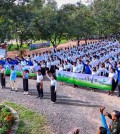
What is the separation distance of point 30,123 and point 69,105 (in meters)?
2.63

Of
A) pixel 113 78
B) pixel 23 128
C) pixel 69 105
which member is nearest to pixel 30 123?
pixel 23 128

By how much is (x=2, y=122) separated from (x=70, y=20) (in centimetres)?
2356

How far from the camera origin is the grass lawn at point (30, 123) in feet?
33.0

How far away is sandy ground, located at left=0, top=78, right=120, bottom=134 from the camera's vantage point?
1062cm

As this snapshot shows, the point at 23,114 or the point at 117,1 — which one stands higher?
the point at 117,1

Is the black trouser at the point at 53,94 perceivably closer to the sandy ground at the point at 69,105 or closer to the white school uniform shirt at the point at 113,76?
the sandy ground at the point at 69,105

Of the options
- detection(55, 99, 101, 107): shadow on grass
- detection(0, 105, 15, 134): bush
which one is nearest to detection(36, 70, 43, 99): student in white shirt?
detection(55, 99, 101, 107): shadow on grass

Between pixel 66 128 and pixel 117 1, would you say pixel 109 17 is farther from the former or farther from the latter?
pixel 66 128

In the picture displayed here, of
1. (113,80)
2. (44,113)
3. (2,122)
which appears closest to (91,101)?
(113,80)

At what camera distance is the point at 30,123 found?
1072 cm

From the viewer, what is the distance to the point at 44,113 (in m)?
11.7

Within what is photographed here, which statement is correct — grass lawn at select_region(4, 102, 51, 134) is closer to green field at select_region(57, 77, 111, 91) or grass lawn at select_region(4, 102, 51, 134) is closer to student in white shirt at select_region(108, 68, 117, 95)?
green field at select_region(57, 77, 111, 91)

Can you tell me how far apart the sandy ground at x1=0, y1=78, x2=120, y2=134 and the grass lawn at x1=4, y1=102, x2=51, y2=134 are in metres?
0.30

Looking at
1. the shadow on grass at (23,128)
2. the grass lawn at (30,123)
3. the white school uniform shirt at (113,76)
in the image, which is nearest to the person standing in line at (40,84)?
the grass lawn at (30,123)
